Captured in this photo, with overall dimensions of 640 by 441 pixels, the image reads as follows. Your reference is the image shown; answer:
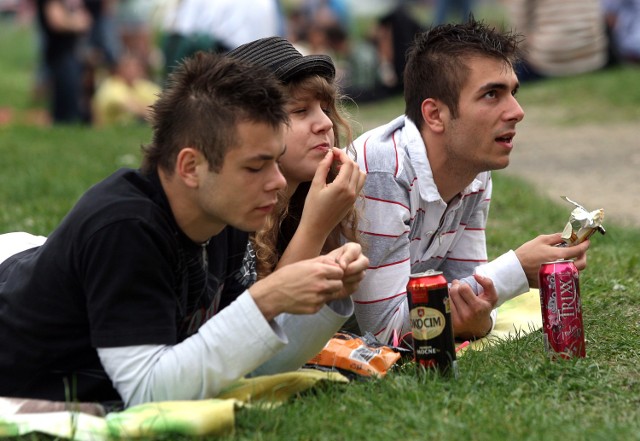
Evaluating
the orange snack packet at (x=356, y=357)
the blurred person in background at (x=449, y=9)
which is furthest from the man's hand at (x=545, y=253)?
the blurred person in background at (x=449, y=9)

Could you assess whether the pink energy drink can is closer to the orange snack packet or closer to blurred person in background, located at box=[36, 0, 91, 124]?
the orange snack packet

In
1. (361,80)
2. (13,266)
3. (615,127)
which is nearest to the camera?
(13,266)

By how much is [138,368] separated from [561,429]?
1228mm

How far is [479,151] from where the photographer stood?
167 inches

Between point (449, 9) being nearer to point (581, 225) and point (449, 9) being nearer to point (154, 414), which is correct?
point (581, 225)

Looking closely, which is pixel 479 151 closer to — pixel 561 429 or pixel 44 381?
pixel 561 429

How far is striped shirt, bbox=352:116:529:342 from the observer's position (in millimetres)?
4117

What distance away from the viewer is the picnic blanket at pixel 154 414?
3092mm

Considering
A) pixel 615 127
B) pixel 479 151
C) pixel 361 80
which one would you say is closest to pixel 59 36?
pixel 361 80

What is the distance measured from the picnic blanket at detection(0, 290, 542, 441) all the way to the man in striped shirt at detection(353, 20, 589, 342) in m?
0.64

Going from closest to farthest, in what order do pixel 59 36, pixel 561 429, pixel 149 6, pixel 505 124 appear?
pixel 561 429
pixel 505 124
pixel 59 36
pixel 149 6

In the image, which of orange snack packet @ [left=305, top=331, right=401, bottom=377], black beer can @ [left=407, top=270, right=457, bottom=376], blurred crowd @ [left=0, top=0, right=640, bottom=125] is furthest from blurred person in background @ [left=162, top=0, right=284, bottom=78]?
black beer can @ [left=407, top=270, right=457, bottom=376]

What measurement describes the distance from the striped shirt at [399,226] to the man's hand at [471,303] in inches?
3.8

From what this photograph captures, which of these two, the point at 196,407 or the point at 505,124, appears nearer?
the point at 196,407
